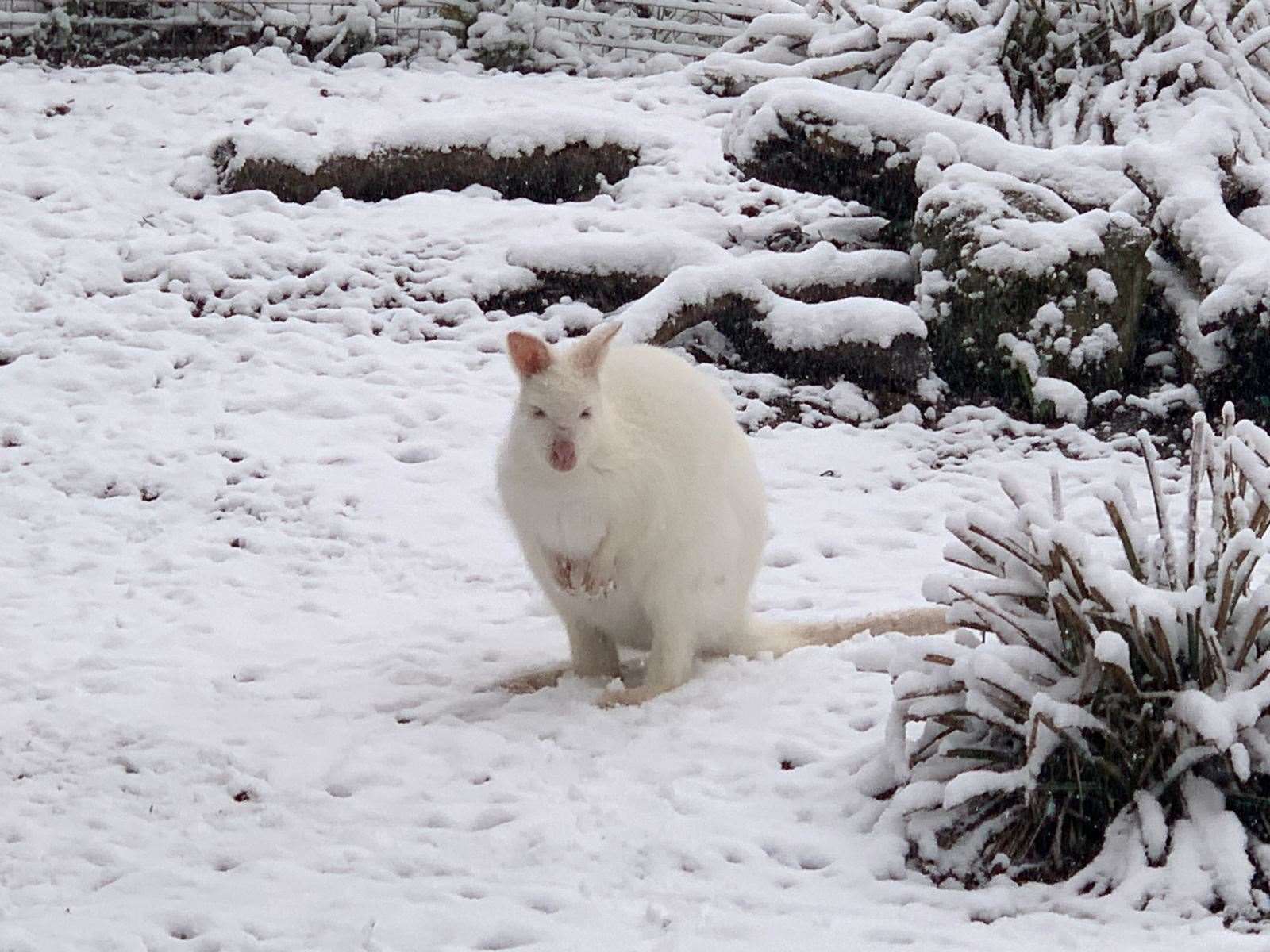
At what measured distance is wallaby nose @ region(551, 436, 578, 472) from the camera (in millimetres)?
4520

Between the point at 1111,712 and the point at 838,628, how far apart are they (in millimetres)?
1611

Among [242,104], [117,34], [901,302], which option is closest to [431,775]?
[901,302]

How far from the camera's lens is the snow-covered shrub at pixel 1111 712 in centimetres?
356

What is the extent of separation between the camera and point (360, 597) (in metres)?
6.00

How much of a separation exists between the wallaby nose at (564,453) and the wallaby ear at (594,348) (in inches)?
9.1

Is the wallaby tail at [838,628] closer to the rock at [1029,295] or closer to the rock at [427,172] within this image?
the rock at [1029,295]

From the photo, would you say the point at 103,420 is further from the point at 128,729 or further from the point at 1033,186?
the point at 1033,186

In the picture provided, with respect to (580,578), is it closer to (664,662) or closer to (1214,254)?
(664,662)

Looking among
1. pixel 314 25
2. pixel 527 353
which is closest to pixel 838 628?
pixel 527 353

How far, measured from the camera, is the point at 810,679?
489cm

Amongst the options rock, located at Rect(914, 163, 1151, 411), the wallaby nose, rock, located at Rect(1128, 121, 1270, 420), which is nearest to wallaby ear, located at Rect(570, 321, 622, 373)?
the wallaby nose

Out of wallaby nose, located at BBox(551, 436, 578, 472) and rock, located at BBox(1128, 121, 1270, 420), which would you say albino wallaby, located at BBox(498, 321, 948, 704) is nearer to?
wallaby nose, located at BBox(551, 436, 578, 472)

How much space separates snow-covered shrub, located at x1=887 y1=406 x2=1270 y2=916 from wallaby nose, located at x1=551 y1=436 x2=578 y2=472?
1.12m

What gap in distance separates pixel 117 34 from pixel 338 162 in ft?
9.88
